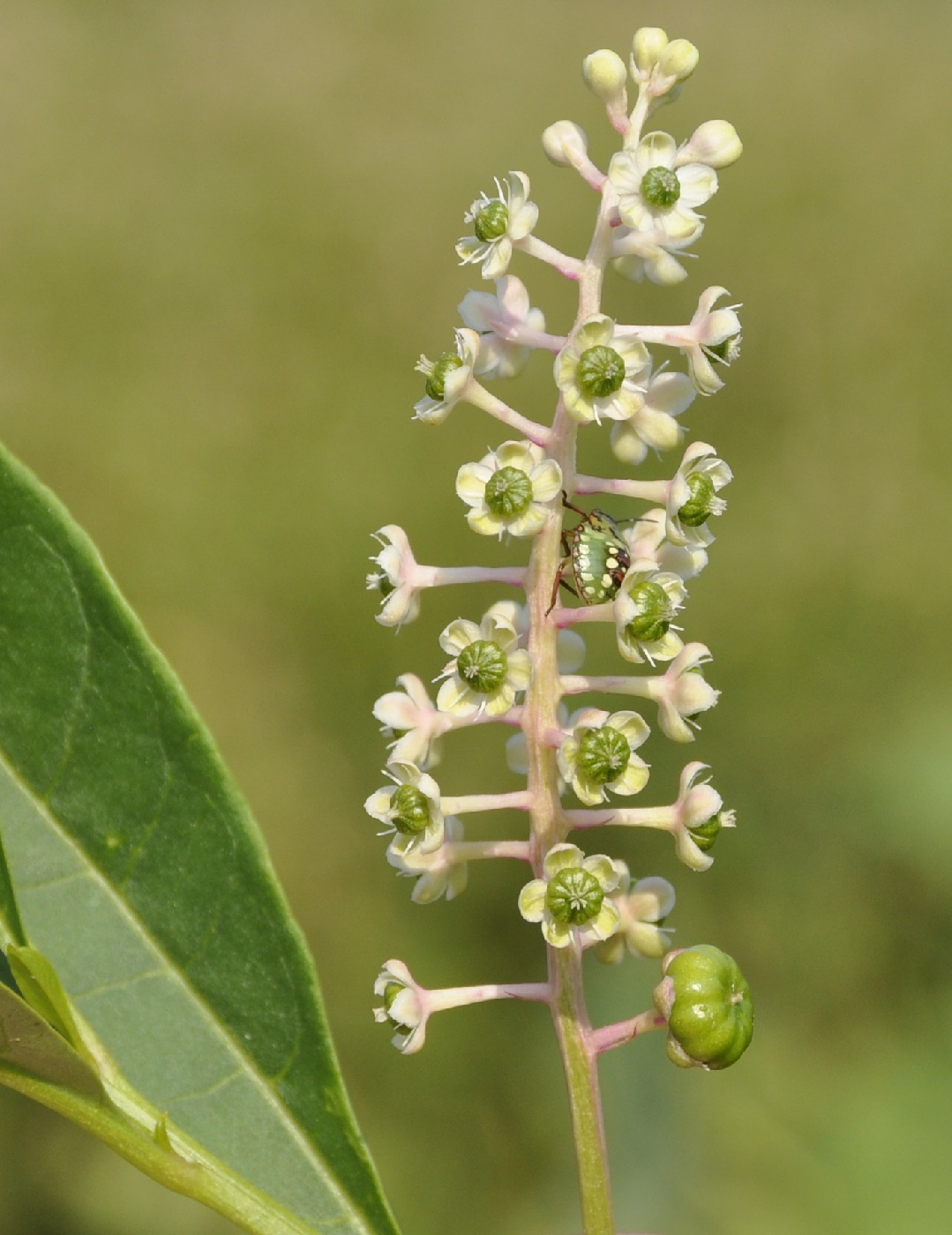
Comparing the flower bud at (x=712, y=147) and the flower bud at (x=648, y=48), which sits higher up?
the flower bud at (x=648, y=48)

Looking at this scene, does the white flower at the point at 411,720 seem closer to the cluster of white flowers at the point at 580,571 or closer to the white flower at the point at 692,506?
the cluster of white flowers at the point at 580,571

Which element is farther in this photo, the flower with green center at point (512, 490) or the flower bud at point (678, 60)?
the flower bud at point (678, 60)

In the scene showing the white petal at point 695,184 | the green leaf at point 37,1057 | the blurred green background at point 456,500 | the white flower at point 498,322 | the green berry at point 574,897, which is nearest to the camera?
the green leaf at point 37,1057

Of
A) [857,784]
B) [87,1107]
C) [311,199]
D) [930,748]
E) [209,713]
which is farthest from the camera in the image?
[311,199]

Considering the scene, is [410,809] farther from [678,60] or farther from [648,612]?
[678,60]

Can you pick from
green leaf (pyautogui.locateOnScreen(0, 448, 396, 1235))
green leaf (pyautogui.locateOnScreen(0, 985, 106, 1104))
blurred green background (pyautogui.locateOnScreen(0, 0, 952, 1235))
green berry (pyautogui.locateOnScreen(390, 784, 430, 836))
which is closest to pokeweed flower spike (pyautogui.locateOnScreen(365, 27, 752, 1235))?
green berry (pyautogui.locateOnScreen(390, 784, 430, 836))

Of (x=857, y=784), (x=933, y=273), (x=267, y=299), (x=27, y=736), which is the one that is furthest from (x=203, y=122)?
(x=27, y=736)

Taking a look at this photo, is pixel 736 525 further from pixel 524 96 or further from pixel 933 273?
pixel 524 96

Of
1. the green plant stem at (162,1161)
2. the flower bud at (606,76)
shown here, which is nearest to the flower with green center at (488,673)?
→ the green plant stem at (162,1161)
